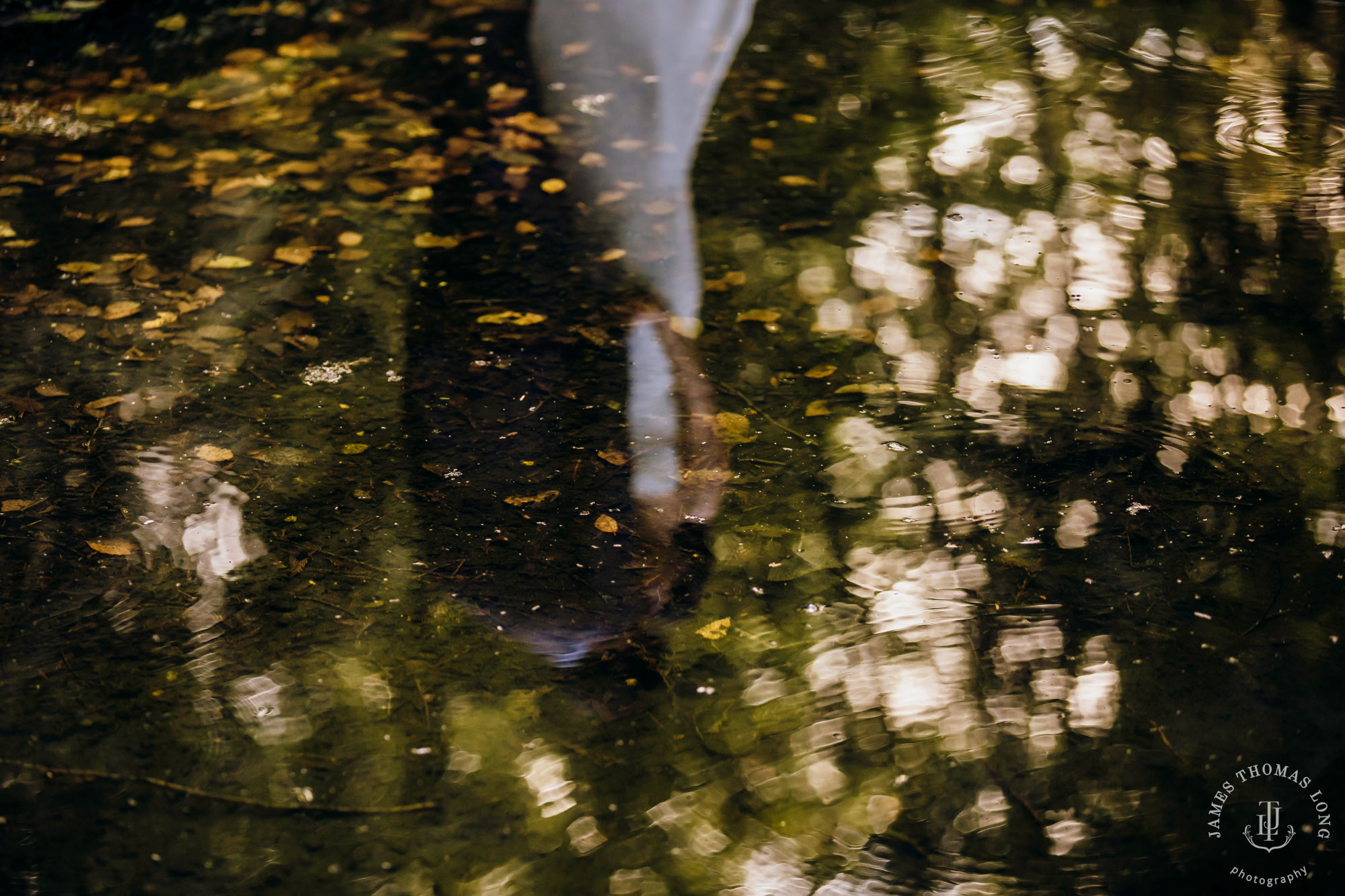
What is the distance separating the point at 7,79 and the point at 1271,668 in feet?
19.0

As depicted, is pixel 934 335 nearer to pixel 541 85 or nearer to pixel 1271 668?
pixel 1271 668

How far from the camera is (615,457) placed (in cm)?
279

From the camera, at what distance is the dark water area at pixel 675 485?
75.7 inches

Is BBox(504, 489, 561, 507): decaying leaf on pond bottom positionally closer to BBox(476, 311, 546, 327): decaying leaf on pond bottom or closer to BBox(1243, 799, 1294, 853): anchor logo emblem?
BBox(476, 311, 546, 327): decaying leaf on pond bottom

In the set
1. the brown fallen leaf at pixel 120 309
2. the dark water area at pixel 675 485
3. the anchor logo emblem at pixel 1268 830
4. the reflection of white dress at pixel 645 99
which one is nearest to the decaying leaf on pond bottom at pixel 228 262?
the dark water area at pixel 675 485

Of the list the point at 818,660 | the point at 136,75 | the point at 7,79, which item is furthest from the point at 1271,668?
the point at 7,79

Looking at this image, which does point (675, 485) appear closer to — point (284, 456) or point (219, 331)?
point (284, 456)

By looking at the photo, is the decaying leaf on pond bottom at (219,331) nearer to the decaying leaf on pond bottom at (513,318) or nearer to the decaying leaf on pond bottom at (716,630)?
the decaying leaf on pond bottom at (513,318)

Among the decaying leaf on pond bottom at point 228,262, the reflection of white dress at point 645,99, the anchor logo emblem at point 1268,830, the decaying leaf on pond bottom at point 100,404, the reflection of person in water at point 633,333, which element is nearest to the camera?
the anchor logo emblem at point 1268,830

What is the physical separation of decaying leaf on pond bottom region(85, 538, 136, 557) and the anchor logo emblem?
2592mm

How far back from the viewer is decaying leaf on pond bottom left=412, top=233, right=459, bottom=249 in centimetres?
369

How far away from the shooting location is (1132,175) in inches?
158

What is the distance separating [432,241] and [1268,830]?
3.13 meters

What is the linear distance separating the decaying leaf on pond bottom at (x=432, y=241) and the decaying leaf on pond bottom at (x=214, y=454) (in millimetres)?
1202
